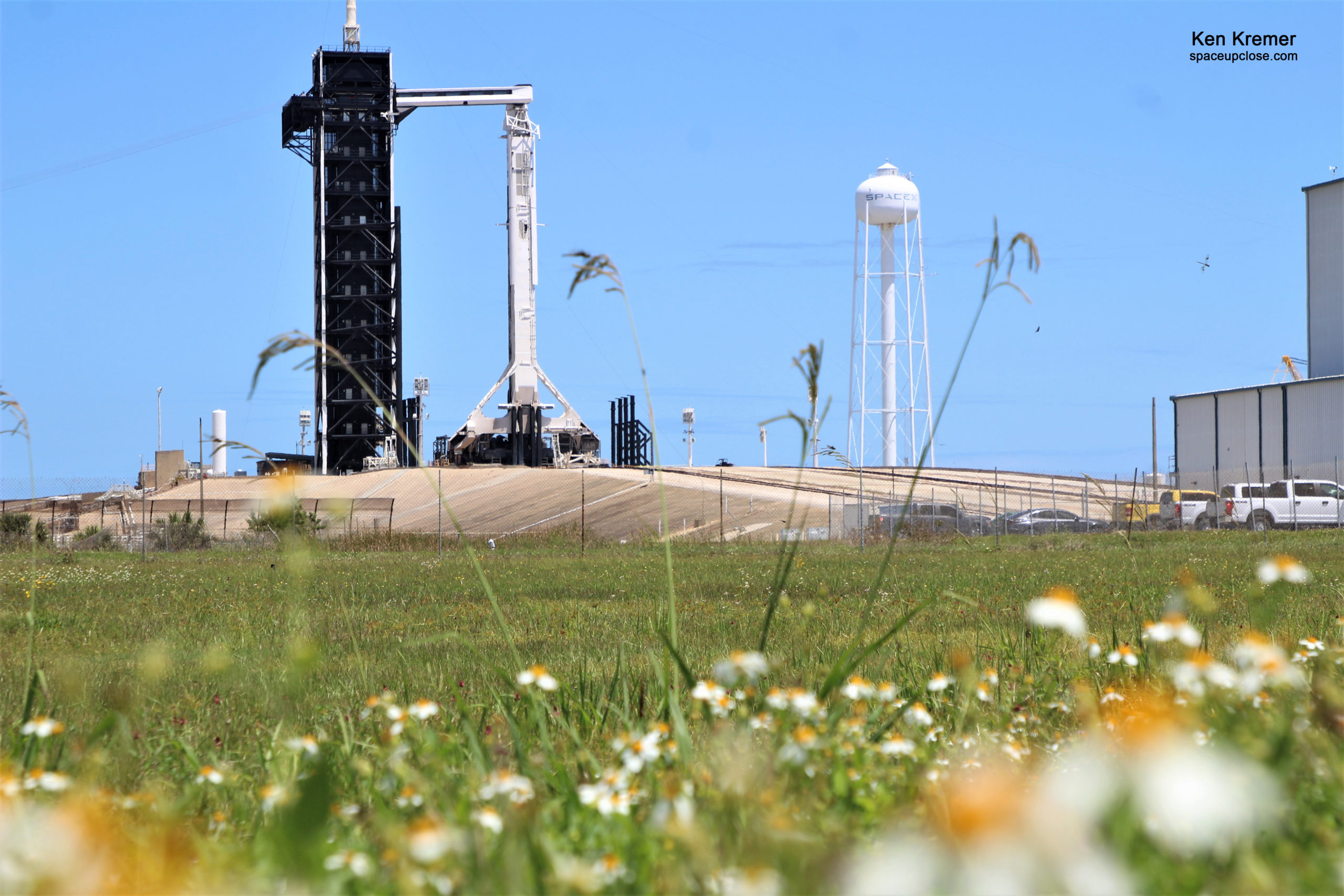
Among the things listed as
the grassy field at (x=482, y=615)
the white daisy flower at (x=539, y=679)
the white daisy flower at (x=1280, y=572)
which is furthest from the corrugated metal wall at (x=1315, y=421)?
the white daisy flower at (x=539, y=679)

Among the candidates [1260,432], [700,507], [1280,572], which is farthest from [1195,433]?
[1280,572]

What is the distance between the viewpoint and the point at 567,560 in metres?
23.1

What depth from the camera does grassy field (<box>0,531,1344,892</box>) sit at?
1.82 meters

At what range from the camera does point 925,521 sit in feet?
112

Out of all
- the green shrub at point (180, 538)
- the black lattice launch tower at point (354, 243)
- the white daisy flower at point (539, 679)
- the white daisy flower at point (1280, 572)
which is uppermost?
the black lattice launch tower at point (354, 243)

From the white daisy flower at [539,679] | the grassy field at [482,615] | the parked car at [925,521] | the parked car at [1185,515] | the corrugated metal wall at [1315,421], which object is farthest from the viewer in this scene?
the corrugated metal wall at [1315,421]

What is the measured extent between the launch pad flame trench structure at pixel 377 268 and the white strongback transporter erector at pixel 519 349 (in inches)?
2.6

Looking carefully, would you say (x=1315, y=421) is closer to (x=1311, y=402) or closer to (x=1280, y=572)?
(x=1311, y=402)

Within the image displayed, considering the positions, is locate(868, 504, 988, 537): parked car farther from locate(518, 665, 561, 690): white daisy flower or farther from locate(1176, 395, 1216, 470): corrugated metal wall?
locate(518, 665, 561, 690): white daisy flower

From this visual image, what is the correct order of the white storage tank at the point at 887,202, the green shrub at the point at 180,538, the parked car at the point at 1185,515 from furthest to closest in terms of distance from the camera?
the white storage tank at the point at 887,202, the parked car at the point at 1185,515, the green shrub at the point at 180,538

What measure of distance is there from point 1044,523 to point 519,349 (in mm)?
42619

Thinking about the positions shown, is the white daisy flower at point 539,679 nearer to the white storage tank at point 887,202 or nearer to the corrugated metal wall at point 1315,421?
the corrugated metal wall at point 1315,421

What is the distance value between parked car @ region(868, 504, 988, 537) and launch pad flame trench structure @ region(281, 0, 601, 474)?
36.3 m

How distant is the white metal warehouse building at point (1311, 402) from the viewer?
4759cm
